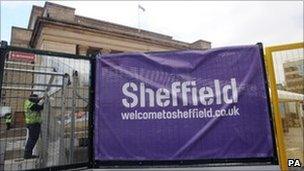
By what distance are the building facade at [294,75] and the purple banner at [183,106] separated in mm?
383

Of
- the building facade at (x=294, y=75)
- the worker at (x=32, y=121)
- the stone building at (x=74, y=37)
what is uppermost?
the stone building at (x=74, y=37)

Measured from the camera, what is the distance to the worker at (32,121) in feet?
20.2

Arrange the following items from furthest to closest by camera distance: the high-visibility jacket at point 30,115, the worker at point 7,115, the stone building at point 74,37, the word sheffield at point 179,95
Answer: the stone building at point 74,37 < the high-visibility jacket at point 30,115 < the worker at point 7,115 < the word sheffield at point 179,95

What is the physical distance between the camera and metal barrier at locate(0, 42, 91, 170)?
18.7ft

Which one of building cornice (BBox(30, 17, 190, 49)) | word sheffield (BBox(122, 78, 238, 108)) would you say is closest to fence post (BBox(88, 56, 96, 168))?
word sheffield (BBox(122, 78, 238, 108))

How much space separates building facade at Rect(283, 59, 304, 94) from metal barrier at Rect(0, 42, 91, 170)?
3440 millimetres

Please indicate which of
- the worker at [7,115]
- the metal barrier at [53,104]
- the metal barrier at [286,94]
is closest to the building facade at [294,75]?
the metal barrier at [286,94]

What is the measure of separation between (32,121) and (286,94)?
476 centimetres

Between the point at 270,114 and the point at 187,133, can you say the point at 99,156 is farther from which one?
the point at 270,114

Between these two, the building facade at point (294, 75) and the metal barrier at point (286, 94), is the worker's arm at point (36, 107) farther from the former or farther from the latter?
the building facade at point (294, 75)

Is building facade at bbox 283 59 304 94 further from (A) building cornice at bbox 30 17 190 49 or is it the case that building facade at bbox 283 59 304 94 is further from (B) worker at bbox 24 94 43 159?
(A) building cornice at bbox 30 17 190 49

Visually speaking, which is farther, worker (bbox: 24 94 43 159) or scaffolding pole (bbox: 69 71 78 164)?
worker (bbox: 24 94 43 159)

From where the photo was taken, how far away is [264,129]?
513 centimetres

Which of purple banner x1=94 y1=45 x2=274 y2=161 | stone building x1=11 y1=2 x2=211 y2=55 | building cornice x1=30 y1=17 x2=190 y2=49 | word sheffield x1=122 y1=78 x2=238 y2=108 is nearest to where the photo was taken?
purple banner x1=94 y1=45 x2=274 y2=161
